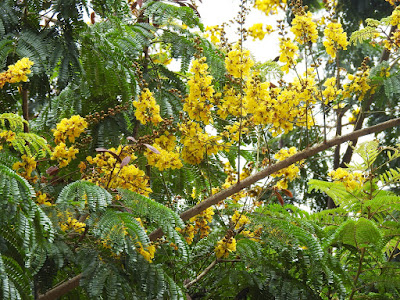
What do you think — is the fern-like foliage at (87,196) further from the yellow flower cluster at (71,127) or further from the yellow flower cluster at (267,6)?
the yellow flower cluster at (267,6)

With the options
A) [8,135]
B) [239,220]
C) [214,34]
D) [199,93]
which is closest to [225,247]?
[239,220]

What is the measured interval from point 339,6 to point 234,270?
4.91 m

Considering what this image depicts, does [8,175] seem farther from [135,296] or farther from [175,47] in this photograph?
[175,47]

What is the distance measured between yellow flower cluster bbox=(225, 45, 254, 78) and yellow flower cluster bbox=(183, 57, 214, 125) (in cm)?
13

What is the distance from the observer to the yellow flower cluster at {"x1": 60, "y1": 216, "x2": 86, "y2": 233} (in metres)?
2.44

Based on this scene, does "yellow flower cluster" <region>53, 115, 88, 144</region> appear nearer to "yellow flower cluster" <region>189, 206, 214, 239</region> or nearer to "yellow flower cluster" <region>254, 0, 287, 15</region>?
"yellow flower cluster" <region>189, 206, 214, 239</region>

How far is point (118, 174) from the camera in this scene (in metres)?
2.54

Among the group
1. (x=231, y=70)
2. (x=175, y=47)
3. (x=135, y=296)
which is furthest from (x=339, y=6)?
(x=135, y=296)

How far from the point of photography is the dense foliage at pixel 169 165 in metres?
2.31

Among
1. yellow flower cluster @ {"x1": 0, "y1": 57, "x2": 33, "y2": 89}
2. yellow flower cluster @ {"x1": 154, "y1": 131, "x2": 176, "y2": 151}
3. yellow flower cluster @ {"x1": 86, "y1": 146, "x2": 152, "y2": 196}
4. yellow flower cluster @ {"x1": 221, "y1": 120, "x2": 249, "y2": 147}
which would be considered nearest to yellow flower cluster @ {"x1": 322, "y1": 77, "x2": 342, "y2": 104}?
yellow flower cluster @ {"x1": 221, "y1": 120, "x2": 249, "y2": 147}

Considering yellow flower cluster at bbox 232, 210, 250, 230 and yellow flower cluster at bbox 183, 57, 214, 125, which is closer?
yellow flower cluster at bbox 183, 57, 214, 125

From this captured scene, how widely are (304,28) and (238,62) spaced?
0.44 metres

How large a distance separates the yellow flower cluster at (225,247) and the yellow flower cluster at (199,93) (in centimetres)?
60

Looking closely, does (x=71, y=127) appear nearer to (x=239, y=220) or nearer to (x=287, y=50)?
(x=239, y=220)
